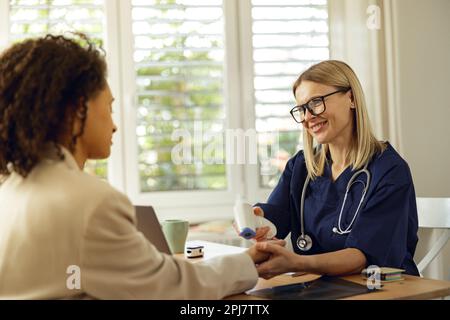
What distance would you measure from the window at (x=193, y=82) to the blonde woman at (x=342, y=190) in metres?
0.98

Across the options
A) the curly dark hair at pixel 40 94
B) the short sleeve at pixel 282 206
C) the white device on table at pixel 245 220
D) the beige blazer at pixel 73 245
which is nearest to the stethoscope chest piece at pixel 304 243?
the short sleeve at pixel 282 206

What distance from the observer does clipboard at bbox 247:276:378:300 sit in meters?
1.30

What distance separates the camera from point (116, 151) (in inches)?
120

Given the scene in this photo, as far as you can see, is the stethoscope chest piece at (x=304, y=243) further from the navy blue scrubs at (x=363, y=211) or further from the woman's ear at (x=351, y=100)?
the woman's ear at (x=351, y=100)

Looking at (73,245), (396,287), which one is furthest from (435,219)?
(73,245)

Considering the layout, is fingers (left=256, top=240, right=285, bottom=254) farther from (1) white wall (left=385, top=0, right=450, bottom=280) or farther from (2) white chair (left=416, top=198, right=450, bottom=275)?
(1) white wall (left=385, top=0, right=450, bottom=280)

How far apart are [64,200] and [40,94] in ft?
0.64

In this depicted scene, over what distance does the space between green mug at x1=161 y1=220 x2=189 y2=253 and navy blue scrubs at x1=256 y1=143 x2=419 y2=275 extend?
0.97 feet

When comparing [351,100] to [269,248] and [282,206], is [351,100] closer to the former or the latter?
[282,206]

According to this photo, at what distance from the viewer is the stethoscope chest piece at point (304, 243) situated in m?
1.95

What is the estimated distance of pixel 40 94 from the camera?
1.10m

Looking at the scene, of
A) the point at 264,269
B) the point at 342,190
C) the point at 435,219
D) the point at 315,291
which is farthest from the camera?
the point at 435,219

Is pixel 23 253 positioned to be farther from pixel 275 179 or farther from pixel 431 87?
pixel 431 87

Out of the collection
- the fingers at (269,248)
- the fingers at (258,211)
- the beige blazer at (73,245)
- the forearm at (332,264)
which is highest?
the beige blazer at (73,245)
